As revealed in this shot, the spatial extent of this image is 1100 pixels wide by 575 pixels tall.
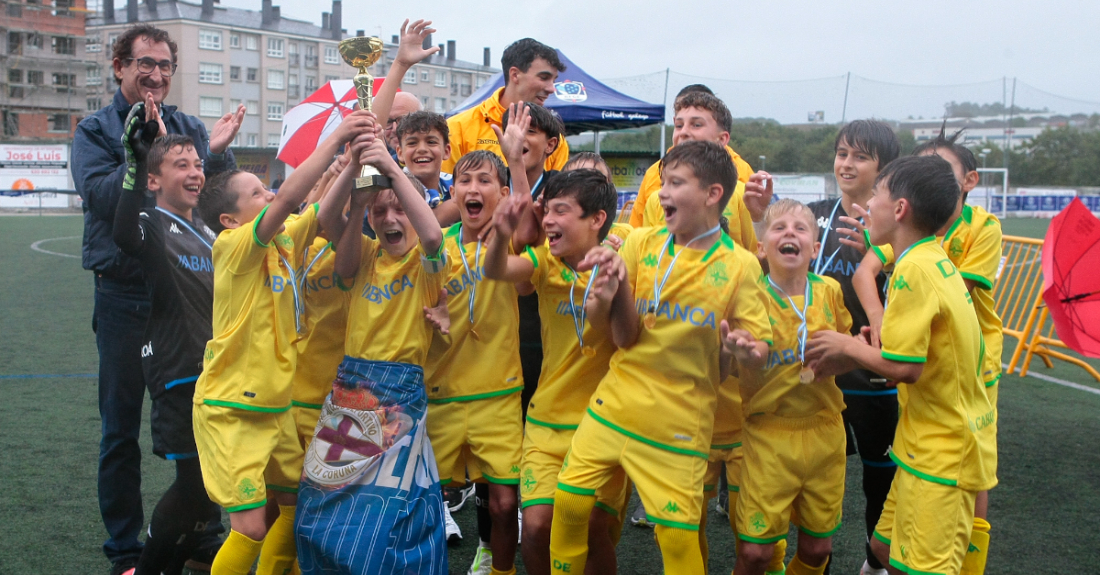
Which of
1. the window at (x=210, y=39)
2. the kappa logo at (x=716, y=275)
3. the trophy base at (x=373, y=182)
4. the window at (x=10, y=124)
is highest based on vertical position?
the window at (x=210, y=39)

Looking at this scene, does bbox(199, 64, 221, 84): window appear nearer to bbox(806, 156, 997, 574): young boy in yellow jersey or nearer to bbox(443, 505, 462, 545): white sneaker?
bbox(443, 505, 462, 545): white sneaker

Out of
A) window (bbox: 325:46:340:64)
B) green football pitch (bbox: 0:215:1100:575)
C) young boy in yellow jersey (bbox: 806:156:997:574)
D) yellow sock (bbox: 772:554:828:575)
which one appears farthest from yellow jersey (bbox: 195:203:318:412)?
window (bbox: 325:46:340:64)

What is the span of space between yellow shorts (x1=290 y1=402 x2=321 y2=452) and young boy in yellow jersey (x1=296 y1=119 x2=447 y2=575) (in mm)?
308

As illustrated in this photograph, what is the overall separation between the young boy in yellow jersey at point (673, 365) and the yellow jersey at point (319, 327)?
4.04 feet

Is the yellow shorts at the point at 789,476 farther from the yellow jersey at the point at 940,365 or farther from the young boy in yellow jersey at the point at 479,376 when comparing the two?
the young boy in yellow jersey at the point at 479,376

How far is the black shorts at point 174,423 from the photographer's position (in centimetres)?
346

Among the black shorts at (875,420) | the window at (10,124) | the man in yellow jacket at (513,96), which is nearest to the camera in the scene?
the black shorts at (875,420)

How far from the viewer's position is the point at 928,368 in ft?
10.0

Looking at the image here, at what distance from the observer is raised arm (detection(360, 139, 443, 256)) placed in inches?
121

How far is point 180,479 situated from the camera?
3.53 m

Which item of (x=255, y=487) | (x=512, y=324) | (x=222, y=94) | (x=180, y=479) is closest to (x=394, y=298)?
(x=512, y=324)

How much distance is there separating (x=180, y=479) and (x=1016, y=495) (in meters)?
4.67

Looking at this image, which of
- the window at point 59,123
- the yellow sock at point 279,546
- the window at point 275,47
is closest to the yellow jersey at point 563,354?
the yellow sock at point 279,546

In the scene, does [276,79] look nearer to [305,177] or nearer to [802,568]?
[305,177]
